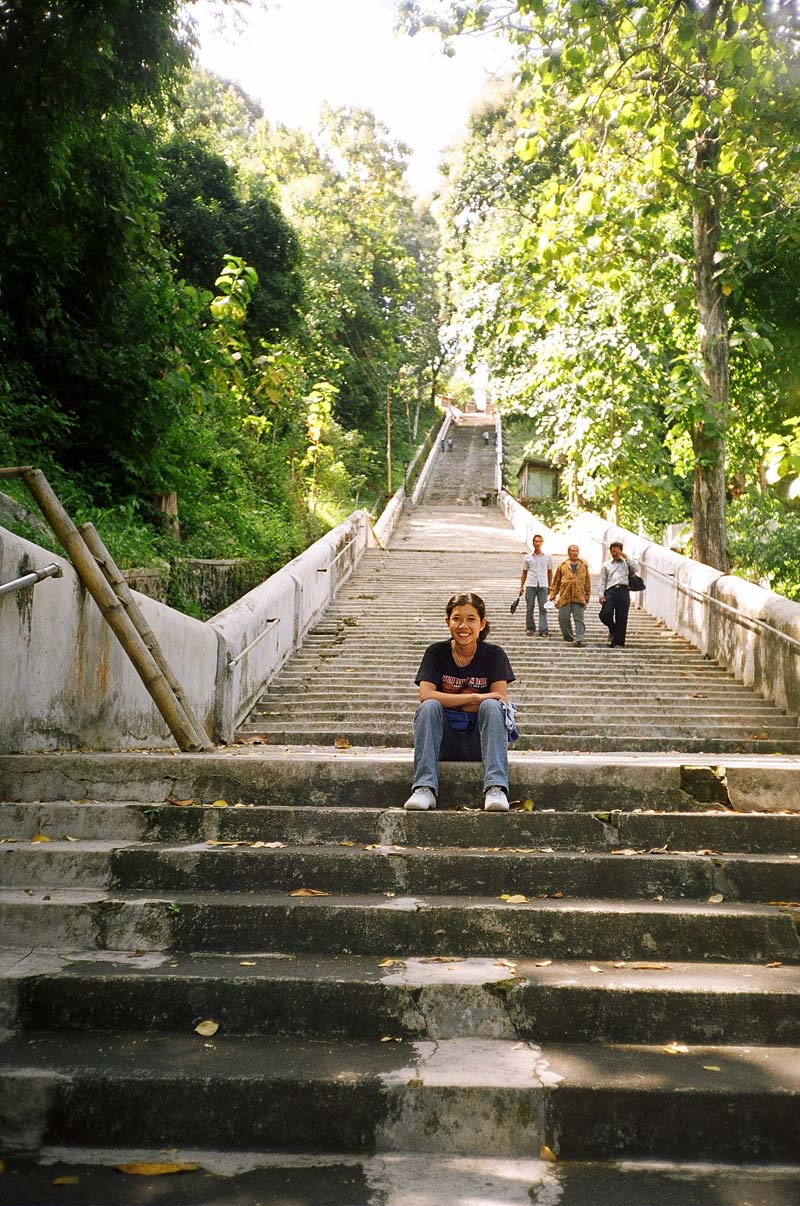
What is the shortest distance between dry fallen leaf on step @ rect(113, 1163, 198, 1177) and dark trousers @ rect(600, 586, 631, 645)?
9.21m

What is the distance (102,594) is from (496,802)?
247 centimetres

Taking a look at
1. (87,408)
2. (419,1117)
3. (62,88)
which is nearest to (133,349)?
(87,408)

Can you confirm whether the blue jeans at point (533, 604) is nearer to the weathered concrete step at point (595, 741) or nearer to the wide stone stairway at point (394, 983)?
the weathered concrete step at point (595, 741)

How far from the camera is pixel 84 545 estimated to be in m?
5.47

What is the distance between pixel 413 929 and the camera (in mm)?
3844

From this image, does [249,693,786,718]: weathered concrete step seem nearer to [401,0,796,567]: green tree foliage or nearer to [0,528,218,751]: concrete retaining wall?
[0,528,218,751]: concrete retaining wall

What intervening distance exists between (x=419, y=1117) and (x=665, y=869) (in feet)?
5.50

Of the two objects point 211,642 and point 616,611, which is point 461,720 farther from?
point 616,611

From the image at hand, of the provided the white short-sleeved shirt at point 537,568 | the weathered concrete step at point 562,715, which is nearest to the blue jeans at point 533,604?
the white short-sleeved shirt at point 537,568

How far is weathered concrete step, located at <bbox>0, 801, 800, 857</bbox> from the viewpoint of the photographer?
4.52m

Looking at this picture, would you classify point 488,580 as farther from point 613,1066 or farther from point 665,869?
point 613,1066

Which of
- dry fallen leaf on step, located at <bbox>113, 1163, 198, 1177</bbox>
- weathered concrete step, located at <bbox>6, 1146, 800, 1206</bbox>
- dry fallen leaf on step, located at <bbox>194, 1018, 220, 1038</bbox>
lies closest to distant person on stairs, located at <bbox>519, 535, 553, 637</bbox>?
dry fallen leaf on step, located at <bbox>194, 1018, 220, 1038</bbox>

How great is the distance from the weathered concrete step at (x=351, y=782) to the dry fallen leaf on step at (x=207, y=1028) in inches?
63.0

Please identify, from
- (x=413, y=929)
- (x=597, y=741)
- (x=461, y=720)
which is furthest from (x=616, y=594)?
(x=413, y=929)
